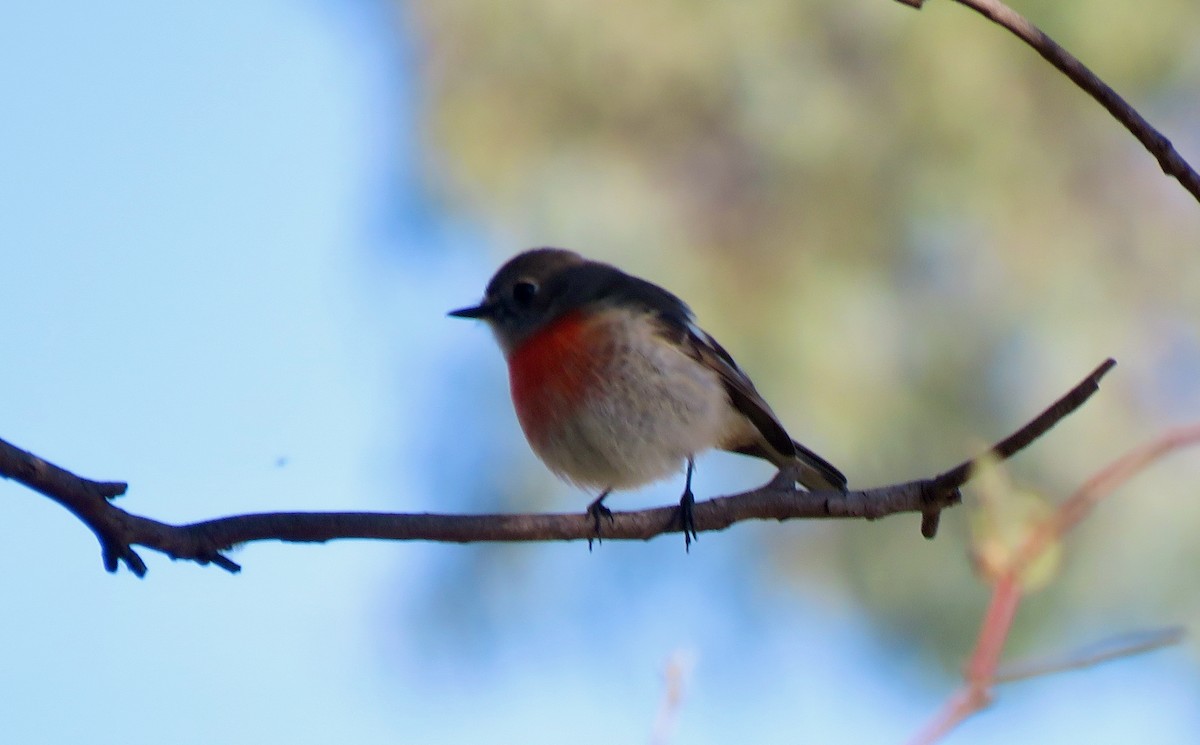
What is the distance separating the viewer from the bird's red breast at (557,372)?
4.46 meters

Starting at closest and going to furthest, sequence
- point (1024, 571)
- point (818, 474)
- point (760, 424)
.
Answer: point (1024, 571), point (818, 474), point (760, 424)

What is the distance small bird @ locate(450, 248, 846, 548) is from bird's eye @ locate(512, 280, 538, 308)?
25 millimetres

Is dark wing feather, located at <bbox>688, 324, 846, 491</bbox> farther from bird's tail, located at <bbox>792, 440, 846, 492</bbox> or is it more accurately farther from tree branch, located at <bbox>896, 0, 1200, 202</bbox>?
tree branch, located at <bbox>896, 0, 1200, 202</bbox>

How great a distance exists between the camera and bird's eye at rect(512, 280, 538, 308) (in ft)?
16.4

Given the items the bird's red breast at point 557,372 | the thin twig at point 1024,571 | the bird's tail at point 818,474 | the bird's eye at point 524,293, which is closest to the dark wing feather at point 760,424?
the bird's tail at point 818,474

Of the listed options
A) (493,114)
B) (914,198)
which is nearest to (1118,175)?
(914,198)

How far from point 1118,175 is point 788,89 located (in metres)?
1.98

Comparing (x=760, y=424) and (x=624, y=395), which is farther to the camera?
(x=760, y=424)

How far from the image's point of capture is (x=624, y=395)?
14.6ft

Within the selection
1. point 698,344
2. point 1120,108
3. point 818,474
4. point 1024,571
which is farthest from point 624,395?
Result: point 1024,571

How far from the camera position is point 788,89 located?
8.48 m

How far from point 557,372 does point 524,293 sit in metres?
0.61

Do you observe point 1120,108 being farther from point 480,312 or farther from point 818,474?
point 480,312

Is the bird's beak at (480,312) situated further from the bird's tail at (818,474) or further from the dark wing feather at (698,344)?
the bird's tail at (818,474)
